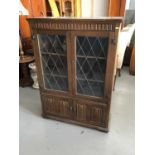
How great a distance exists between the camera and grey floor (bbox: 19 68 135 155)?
5.51ft

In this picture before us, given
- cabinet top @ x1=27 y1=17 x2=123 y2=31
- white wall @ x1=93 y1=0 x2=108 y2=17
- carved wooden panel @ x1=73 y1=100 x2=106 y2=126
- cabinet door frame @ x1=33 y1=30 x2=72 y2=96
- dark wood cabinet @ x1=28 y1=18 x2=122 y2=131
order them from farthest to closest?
white wall @ x1=93 y1=0 x2=108 y2=17 → carved wooden panel @ x1=73 y1=100 x2=106 y2=126 → cabinet door frame @ x1=33 y1=30 x2=72 y2=96 → dark wood cabinet @ x1=28 y1=18 x2=122 y2=131 → cabinet top @ x1=27 y1=17 x2=123 y2=31

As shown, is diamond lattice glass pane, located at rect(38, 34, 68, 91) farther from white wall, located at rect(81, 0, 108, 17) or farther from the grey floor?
white wall, located at rect(81, 0, 108, 17)

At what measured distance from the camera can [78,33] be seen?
155 centimetres

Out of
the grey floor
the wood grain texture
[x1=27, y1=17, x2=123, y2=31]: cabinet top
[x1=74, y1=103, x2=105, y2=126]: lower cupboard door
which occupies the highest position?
the wood grain texture

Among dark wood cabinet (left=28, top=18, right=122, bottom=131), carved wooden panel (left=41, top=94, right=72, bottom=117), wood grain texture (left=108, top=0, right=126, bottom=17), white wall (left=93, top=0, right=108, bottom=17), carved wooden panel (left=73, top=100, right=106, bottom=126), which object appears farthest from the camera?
white wall (left=93, top=0, right=108, bottom=17)

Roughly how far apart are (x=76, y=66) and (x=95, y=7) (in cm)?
238

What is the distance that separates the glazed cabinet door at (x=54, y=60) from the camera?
1676 millimetres

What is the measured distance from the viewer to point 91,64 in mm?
1656

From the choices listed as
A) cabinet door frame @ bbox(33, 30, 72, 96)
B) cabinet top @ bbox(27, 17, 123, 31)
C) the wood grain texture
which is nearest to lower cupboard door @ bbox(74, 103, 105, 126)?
cabinet door frame @ bbox(33, 30, 72, 96)

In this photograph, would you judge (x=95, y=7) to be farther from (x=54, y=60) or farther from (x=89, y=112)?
(x=89, y=112)
